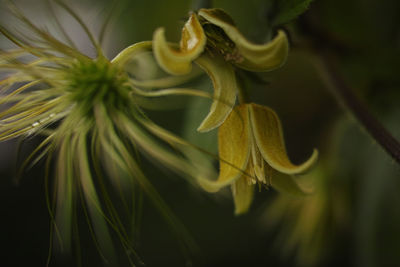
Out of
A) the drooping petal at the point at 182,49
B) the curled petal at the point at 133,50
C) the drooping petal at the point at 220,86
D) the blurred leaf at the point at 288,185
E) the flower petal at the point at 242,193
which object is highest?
the curled petal at the point at 133,50

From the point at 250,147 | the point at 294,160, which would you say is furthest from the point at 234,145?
the point at 294,160

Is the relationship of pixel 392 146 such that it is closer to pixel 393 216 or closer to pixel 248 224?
pixel 393 216

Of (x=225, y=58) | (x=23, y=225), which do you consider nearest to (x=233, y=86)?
(x=225, y=58)

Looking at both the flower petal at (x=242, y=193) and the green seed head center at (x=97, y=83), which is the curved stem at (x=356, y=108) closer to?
the flower petal at (x=242, y=193)

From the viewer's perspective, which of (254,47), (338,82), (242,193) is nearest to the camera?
(254,47)

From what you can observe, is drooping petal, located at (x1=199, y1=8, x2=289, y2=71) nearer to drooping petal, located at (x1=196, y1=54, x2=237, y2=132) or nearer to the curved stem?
drooping petal, located at (x1=196, y1=54, x2=237, y2=132)

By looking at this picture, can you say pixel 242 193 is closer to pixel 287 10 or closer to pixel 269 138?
pixel 269 138

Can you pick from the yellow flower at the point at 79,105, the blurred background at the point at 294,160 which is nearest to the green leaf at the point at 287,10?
the blurred background at the point at 294,160

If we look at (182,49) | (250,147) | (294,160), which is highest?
(182,49)
